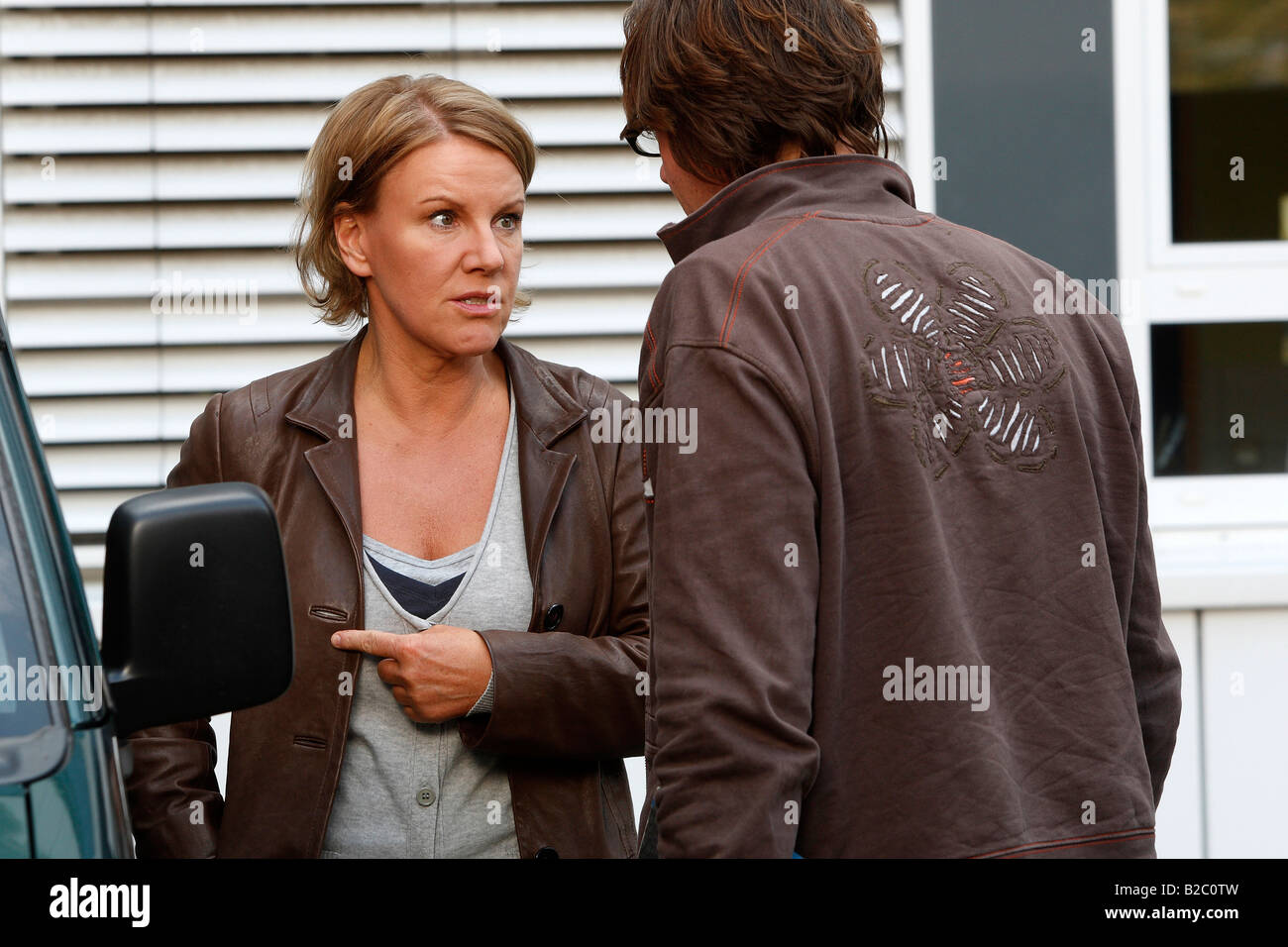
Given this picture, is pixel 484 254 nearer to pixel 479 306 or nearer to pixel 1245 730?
pixel 479 306

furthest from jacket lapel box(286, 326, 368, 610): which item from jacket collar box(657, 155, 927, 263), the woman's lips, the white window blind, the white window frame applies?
the white window frame

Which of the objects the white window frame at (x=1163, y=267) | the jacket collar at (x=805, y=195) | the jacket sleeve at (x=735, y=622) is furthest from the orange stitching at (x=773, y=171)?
the white window frame at (x=1163, y=267)

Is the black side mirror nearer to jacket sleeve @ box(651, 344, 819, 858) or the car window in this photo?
the car window

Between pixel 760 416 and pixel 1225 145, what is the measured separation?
3282 millimetres

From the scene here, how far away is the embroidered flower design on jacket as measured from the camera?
154 centimetres

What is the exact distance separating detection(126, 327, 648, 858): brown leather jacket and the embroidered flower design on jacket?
2.95 feet

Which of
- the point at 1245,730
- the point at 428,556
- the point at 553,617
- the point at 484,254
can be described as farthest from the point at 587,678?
the point at 1245,730

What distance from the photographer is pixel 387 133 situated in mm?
2354

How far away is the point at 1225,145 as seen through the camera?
4129 millimetres

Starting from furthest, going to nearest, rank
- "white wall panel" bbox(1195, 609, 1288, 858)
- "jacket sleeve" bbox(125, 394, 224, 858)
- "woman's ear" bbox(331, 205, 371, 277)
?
1. "white wall panel" bbox(1195, 609, 1288, 858)
2. "woman's ear" bbox(331, 205, 371, 277)
3. "jacket sleeve" bbox(125, 394, 224, 858)

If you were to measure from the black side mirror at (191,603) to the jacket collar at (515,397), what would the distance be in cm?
92

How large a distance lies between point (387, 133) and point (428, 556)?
29.9 inches

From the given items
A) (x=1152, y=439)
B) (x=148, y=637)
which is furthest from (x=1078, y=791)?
(x=1152, y=439)

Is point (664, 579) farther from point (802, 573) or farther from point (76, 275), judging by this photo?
point (76, 275)
